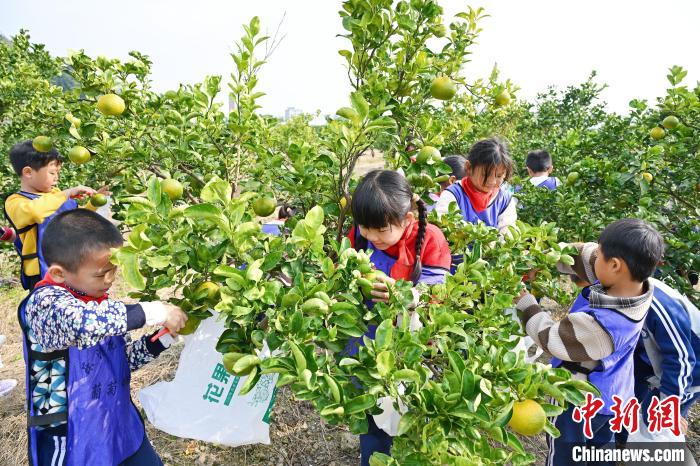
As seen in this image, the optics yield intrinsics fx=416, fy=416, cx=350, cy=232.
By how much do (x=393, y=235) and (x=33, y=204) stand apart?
220cm

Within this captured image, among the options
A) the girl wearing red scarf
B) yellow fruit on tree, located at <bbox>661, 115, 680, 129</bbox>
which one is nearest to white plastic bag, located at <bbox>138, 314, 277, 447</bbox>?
the girl wearing red scarf

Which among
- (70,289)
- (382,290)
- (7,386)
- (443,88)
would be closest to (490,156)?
(443,88)

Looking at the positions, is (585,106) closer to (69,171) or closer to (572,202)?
(572,202)

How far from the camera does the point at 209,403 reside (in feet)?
5.89

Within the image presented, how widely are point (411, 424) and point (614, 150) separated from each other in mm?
3153

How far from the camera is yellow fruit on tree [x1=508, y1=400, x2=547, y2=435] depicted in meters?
0.97

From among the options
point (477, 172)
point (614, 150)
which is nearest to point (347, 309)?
point (477, 172)

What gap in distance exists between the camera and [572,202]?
252cm

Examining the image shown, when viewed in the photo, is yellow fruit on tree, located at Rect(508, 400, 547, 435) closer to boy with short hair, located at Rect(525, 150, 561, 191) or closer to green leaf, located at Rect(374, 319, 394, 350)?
green leaf, located at Rect(374, 319, 394, 350)

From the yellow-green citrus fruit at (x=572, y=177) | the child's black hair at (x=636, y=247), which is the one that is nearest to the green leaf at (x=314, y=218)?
the child's black hair at (x=636, y=247)

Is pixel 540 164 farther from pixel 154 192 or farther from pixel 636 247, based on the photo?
pixel 154 192

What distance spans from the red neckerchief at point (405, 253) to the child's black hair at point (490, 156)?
26.7 inches

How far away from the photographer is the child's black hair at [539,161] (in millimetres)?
3740

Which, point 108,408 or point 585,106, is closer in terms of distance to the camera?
point 108,408
